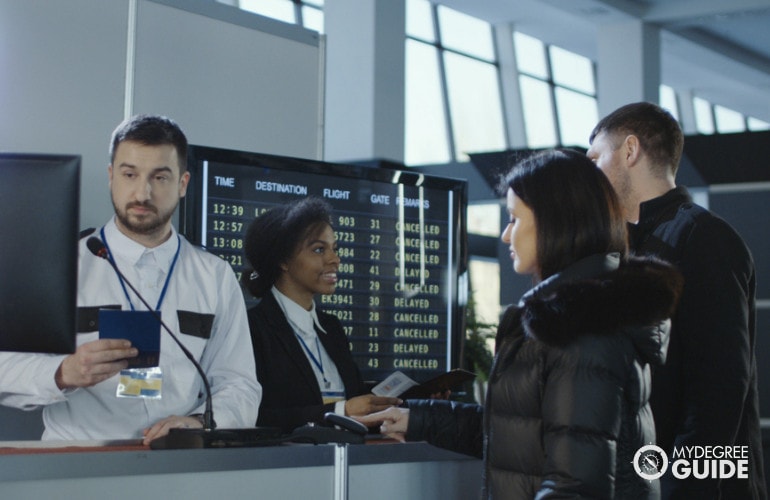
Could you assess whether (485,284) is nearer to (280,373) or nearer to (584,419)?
(280,373)

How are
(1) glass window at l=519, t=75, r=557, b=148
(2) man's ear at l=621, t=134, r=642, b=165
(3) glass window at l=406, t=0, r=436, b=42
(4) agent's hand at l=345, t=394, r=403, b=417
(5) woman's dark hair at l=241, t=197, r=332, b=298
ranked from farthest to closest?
(1) glass window at l=519, t=75, r=557, b=148 < (3) glass window at l=406, t=0, r=436, b=42 < (5) woman's dark hair at l=241, t=197, r=332, b=298 < (4) agent's hand at l=345, t=394, r=403, b=417 < (2) man's ear at l=621, t=134, r=642, b=165

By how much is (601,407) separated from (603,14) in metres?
10.5

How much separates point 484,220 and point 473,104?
1.41m

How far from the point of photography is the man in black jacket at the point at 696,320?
2.71 meters

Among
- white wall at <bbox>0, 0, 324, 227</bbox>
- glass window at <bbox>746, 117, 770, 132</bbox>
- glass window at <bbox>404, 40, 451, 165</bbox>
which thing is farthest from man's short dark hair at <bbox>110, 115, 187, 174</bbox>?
glass window at <bbox>746, 117, 770, 132</bbox>

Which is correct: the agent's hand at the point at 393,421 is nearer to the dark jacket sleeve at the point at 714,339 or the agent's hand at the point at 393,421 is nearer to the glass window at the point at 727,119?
the dark jacket sleeve at the point at 714,339

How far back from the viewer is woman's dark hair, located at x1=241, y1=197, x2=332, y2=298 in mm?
3613

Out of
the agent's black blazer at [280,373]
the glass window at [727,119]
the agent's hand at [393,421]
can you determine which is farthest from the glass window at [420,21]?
the agent's hand at [393,421]

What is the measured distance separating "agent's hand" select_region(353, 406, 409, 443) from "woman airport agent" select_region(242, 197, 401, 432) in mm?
340

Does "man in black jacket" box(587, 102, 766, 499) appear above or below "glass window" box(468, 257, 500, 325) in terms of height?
below

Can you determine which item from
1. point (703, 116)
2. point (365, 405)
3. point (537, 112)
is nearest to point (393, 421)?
point (365, 405)

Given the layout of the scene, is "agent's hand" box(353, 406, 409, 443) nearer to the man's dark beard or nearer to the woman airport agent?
→ the woman airport agent

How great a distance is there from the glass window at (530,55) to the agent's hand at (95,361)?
36.6 ft

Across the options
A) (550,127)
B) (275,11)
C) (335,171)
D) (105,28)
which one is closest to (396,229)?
(335,171)
